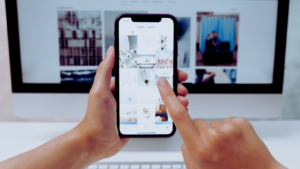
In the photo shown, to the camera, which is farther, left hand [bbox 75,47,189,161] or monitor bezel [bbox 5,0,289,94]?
monitor bezel [bbox 5,0,289,94]

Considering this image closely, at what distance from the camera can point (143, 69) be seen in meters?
0.36

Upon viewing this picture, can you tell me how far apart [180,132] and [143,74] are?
15cm

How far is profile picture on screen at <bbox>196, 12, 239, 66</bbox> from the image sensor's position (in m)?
0.45

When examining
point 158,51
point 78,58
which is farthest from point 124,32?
point 78,58

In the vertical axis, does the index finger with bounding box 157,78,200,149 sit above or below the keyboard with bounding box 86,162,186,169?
above

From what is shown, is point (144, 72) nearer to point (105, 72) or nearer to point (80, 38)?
point (105, 72)

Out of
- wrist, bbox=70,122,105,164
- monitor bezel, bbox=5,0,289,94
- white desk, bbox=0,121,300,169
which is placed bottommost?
white desk, bbox=0,121,300,169

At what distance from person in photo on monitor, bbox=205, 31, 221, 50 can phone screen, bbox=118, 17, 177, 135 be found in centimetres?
15

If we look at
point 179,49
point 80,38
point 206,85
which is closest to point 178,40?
point 179,49

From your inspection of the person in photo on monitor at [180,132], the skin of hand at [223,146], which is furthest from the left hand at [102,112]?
the skin of hand at [223,146]

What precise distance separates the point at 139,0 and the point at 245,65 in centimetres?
32

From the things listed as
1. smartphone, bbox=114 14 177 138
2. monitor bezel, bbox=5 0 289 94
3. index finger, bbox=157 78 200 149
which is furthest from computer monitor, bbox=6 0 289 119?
index finger, bbox=157 78 200 149

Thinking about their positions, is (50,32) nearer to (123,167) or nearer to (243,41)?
(123,167)

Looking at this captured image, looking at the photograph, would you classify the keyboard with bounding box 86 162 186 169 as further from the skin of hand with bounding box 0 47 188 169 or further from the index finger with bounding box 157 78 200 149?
the index finger with bounding box 157 78 200 149
